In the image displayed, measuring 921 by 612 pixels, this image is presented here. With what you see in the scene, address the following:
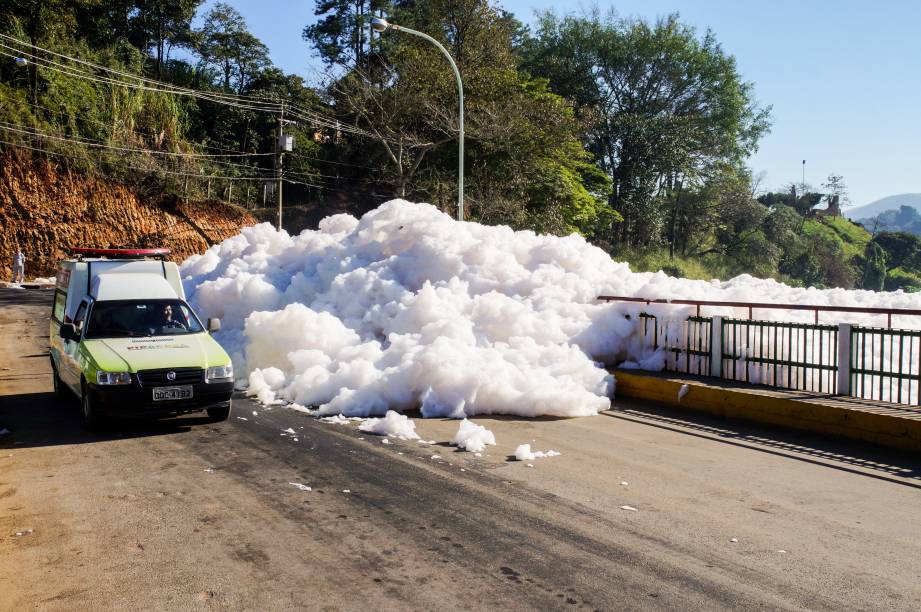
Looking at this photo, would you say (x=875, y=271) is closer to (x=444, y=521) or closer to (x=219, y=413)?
(x=219, y=413)

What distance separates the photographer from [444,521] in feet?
19.4

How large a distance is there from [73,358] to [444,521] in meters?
6.48

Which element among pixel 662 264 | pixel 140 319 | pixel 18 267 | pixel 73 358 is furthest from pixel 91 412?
pixel 662 264

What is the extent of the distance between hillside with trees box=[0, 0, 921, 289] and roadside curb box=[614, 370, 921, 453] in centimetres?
2682

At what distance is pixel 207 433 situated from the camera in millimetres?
9211

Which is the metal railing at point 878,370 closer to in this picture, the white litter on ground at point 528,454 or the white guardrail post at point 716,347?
the white guardrail post at point 716,347

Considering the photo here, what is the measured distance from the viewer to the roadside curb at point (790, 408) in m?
8.91

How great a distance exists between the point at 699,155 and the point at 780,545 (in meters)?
55.7

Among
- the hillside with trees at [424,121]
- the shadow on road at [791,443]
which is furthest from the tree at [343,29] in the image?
the shadow on road at [791,443]

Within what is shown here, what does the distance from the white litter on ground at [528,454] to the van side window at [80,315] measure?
6349 millimetres

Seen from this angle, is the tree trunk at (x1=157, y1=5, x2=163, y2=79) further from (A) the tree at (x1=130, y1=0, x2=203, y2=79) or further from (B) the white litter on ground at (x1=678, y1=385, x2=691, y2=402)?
(B) the white litter on ground at (x1=678, y1=385, x2=691, y2=402)

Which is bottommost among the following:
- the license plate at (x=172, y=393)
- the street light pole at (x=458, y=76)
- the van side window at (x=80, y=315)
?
the license plate at (x=172, y=393)

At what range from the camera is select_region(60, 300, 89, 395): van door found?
32.1 feet

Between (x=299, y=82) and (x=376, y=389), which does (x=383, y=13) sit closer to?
(x=299, y=82)
